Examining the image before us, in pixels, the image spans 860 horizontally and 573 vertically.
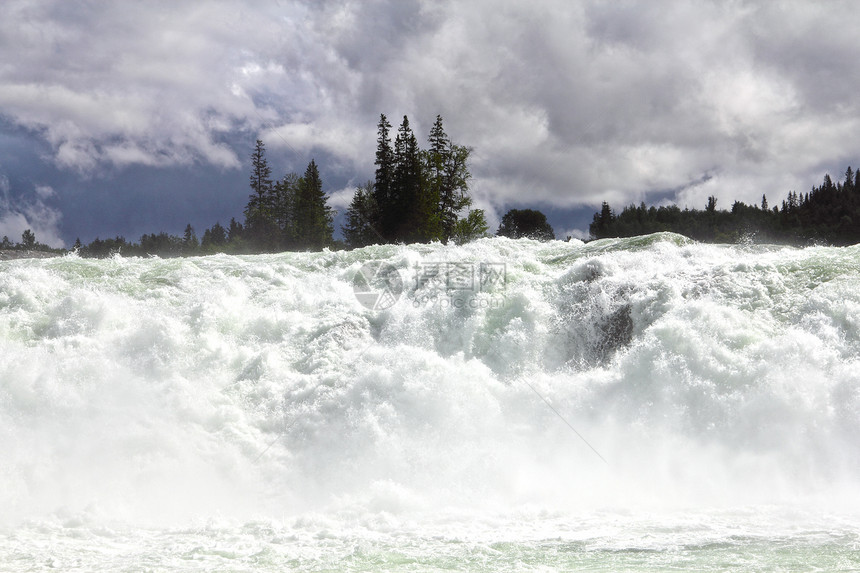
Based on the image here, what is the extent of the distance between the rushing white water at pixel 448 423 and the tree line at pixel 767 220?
79035 millimetres

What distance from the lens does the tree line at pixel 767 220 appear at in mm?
97188

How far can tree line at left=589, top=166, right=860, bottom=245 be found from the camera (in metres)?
97.2

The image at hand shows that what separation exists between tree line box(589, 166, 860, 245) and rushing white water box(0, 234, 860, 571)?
79.0 metres

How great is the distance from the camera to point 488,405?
9.66 metres

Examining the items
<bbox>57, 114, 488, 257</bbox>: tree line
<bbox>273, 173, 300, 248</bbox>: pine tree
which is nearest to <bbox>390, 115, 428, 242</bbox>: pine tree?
<bbox>57, 114, 488, 257</bbox>: tree line

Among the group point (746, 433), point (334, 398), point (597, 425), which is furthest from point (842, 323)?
point (334, 398)

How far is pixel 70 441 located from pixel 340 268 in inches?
301

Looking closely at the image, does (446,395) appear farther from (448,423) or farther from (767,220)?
(767,220)

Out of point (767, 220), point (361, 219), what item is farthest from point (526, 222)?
point (767, 220)

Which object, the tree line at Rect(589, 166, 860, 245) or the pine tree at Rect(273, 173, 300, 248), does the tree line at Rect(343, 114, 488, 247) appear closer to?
the pine tree at Rect(273, 173, 300, 248)

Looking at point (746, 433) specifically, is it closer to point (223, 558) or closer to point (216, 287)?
point (223, 558)

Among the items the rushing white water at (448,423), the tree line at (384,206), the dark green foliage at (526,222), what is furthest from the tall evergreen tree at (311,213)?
the rushing white water at (448,423)

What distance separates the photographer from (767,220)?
111188mm

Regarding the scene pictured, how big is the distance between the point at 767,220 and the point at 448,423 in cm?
11632
